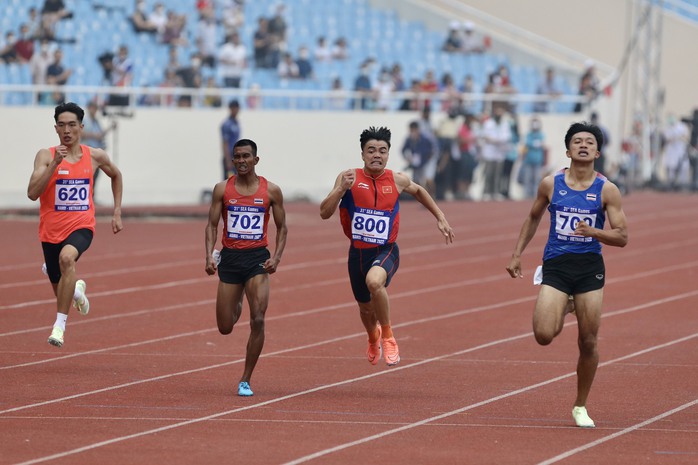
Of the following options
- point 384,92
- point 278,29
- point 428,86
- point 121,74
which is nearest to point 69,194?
point 121,74

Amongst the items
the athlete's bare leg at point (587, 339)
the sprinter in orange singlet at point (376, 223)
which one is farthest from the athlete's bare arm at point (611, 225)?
the sprinter in orange singlet at point (376, 223)

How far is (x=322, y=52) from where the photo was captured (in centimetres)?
3034

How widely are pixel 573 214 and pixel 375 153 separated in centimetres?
185

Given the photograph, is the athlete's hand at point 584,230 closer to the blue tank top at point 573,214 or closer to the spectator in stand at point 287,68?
the blue tank top at point 573,214

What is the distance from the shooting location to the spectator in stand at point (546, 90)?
103ft

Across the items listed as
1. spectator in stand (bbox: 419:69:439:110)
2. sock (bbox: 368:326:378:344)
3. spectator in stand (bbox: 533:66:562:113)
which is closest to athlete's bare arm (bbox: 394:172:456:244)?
sock (bbox: 368:326:378:344)

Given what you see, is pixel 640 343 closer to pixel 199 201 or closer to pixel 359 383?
pixel 359 383

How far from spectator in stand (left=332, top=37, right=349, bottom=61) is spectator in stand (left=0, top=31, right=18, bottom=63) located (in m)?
7.04

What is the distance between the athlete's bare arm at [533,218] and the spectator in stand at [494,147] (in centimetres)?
2067

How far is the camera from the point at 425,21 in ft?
112

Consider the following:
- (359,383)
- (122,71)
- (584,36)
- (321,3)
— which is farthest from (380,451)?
(584,36)

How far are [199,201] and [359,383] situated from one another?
59.0 ft

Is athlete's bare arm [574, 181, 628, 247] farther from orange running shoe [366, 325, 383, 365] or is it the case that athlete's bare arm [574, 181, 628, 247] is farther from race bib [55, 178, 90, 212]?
race bib [55, 178, 90, 212]

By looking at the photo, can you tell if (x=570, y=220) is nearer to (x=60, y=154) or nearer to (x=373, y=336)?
(x=373, y=336)
